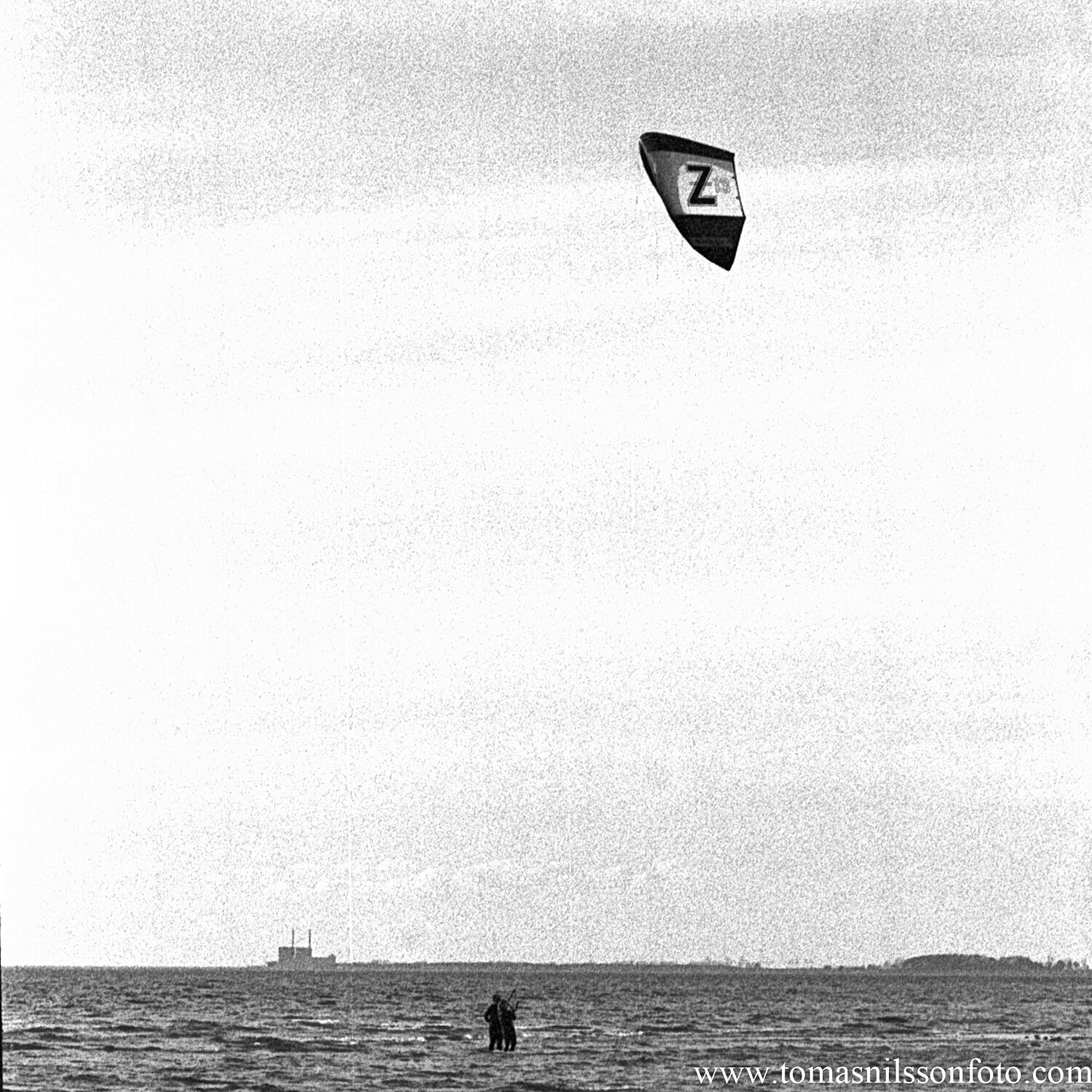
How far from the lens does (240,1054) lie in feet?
157

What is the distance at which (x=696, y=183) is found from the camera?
2762 centimetres

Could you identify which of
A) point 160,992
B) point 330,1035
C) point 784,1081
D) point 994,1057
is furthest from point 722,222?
point 160,992

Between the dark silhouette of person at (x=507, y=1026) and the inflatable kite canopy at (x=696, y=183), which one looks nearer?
the inflatable kite canopy at (x=696, y=183)

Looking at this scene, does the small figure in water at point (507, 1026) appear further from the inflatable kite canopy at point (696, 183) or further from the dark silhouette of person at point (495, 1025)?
the inflatable kite canopy at point (696, 183)

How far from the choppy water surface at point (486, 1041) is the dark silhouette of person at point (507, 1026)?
40 centimetres

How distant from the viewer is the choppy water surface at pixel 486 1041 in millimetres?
39719

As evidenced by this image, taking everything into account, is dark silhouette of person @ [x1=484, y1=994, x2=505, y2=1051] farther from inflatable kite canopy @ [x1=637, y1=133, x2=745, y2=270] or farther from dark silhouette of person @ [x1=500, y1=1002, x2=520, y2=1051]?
inflatable kite canopy @ [x1=637, y1=133, x2=745, y2=270]

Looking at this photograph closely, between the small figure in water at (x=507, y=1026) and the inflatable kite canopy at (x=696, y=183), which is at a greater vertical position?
the inflatable kite canopy at (x=696, y=183)

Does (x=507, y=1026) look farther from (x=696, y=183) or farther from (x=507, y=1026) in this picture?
(x=696, y=183)

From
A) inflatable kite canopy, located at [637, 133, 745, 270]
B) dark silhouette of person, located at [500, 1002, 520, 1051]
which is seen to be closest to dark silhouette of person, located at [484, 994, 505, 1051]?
dark silhouette of person, located at [500, 1002, 520, 1051]

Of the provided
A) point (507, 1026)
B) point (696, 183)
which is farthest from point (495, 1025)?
point (696, 183)

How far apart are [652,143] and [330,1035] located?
134 feet

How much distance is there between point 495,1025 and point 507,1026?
Answer: 43 centimetres

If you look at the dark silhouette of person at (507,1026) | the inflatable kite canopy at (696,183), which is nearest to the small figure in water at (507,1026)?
the dark silhouette of person at (507,1026)
